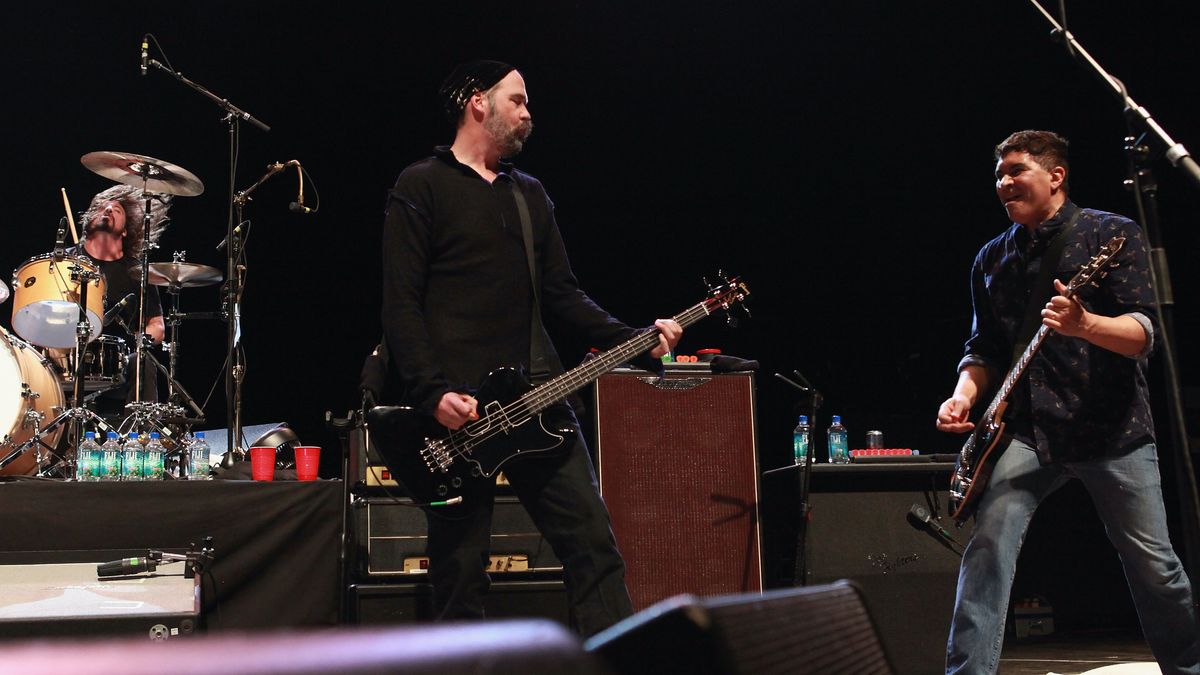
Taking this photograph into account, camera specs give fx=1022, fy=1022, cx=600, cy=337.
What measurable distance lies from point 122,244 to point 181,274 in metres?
0.47

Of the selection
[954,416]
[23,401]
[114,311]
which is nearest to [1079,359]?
[954,416]

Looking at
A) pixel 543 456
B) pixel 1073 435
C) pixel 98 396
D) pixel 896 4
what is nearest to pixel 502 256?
pixel 543 456

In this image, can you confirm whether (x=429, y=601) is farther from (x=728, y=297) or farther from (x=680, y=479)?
(x=728, y=297)

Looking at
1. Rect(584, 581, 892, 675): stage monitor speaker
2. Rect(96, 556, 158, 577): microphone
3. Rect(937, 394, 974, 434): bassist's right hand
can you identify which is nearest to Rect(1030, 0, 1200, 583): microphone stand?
Rect(937, 394, 974, 434): bassist's right hand

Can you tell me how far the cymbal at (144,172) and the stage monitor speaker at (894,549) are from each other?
12.9ft

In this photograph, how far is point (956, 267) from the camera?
8422mm

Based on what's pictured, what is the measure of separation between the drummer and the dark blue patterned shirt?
5217 mm

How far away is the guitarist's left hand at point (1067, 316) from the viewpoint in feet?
9.82

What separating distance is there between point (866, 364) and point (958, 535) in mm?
3358

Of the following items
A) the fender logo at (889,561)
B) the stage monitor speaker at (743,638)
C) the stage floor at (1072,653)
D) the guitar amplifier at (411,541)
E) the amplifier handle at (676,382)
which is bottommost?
the stage floor at (1072,653)

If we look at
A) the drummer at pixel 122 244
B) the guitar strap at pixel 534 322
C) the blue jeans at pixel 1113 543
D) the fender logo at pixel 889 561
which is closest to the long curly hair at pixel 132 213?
the drummer at pixel 122 244

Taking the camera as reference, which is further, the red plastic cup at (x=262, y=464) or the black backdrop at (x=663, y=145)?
the black backdrop at (x=663, y=145)

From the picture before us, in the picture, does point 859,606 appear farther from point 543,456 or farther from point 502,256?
point 502,256

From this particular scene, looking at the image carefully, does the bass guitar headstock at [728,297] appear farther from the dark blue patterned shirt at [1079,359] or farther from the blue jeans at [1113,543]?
the blue jeans at [1113,543]
